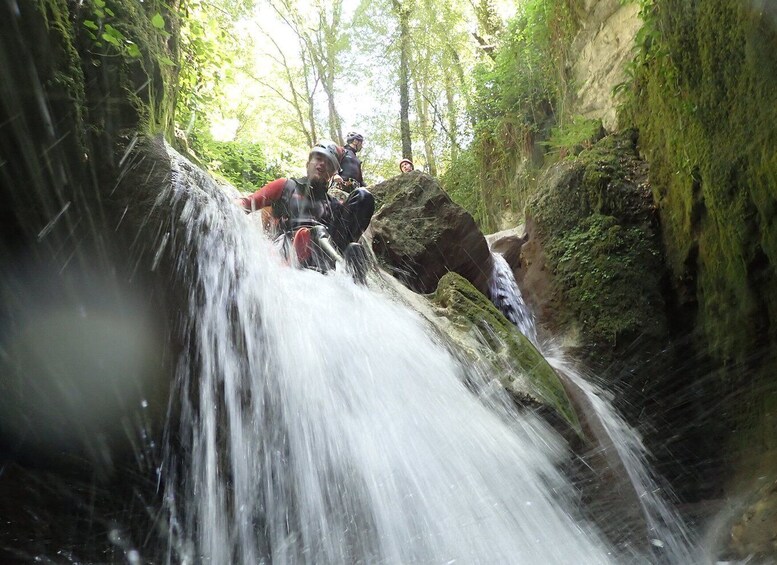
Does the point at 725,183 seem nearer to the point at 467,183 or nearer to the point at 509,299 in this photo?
the point at 509,299

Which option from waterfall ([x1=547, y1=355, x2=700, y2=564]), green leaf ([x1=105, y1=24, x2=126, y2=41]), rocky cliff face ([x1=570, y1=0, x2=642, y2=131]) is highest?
rocky cliff face ([x1=570, y1=0, x2=642, y2=131])

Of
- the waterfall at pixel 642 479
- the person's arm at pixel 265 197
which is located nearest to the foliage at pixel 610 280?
the waterfall at pixel 642 479

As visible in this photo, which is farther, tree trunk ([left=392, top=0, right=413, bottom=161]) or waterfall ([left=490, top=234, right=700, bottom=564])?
tree trunk ([left=392, top=0, right=413, bottom=161])

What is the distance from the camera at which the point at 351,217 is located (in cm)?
584

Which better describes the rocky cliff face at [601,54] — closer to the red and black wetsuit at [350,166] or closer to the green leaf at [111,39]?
the red and black wetsuit at [350,166]

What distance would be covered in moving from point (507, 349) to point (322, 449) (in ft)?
6.45

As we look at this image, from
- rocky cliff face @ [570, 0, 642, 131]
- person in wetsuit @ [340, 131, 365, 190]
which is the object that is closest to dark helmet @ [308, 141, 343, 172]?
person in wetsuit @ [340, 131, 365, 190]

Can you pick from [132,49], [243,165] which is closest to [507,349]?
[132,49]

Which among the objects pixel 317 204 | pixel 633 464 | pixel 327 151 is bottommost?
pixel 633 464

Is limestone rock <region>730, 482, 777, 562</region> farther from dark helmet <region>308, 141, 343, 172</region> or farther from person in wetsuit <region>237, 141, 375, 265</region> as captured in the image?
dark helmet <region>308, 141, 343, 172</region>

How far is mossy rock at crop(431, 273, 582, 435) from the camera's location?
3979 millimetres

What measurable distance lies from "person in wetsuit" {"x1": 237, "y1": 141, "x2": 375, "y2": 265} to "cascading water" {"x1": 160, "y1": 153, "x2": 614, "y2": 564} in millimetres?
1932

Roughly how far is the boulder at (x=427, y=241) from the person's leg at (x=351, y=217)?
120 cm

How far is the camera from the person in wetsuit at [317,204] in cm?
577
